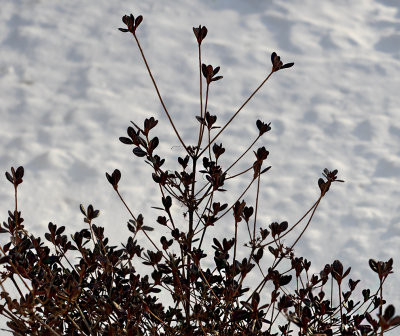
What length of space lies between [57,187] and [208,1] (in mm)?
2673

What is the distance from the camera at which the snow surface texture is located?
416cm

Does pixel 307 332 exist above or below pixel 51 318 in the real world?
above

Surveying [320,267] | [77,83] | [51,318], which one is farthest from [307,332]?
[77,83]

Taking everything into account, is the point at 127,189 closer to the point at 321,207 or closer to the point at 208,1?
the point at 321,207

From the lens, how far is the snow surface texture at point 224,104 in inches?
164

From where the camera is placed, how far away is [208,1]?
614 centimetres

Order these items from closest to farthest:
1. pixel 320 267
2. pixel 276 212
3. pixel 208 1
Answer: pixel 320 267, pixel 276 212, pixel 208 1

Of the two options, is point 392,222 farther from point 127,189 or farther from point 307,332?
point 307,332

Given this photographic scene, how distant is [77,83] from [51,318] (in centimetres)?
364

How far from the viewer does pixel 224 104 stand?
504 cm

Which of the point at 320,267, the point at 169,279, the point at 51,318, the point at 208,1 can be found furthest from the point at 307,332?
the point at 208,1

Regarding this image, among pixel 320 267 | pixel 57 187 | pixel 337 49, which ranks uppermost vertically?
pixel 337 49

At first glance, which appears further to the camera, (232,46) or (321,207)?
(232,46)

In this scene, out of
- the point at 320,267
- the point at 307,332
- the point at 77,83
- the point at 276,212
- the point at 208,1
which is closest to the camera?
the point at 307,332
